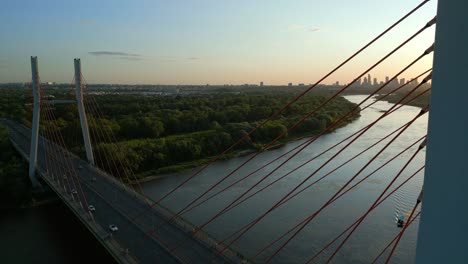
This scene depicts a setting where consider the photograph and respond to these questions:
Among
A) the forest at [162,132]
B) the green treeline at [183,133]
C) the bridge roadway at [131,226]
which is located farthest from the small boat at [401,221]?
the green treeline at [183,133]

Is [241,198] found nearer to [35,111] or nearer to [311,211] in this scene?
[311,211]

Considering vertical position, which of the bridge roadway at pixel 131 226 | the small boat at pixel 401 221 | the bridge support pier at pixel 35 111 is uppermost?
the bridge support pier at pixel 35 111

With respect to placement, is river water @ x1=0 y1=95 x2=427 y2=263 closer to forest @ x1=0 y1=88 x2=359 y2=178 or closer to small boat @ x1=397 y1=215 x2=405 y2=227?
small boat @ x1=397 y1=215 x2=405 y2=227

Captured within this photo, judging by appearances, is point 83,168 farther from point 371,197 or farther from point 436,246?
point 436,246

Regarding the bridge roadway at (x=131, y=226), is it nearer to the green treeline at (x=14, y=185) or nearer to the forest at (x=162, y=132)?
the green treeline at (x=14, y=185)

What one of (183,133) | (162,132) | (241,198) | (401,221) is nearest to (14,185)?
(241,198)

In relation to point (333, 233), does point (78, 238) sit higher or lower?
lower

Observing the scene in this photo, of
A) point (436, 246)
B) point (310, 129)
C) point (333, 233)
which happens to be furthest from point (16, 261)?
Answer: point (310, 129)
